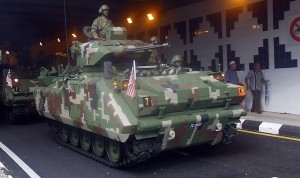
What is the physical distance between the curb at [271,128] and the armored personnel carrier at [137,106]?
2.26 m

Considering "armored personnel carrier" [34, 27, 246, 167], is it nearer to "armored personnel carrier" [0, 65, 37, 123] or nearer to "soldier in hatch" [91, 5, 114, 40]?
"soldier in hatch" [91, 5, 114, 40]

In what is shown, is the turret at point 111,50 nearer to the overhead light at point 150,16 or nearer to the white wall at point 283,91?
the white wall at point 283,91

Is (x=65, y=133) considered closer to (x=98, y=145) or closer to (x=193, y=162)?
(x=98, y=145)

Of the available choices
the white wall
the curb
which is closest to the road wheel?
the curb

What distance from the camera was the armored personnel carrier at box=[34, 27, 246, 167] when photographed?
6.46 metres

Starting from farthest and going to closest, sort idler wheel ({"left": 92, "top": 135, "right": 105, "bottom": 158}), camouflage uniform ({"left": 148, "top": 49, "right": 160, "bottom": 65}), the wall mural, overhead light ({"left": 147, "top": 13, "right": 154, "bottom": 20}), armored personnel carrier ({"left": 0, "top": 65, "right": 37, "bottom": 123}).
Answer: overhead light ({"left": 147, "top": 13, "right": 154, "bottom": 20}) < armored personnel carrier ({"left": 0, "top": 65, "right": 37, "bottom": 123}) < the wall mural < camouflage uniform ({"left": 148, "top": 49, "right": 160, "bottom": 65}) < idler wheel ({"left": 92, "top": 135, "right": 105, "bottom": 158})

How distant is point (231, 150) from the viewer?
26.3ft

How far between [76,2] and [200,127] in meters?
9.41

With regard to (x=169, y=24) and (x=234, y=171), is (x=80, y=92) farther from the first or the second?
(x=169, y=24)

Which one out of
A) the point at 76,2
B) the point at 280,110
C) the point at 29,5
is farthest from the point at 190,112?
the point at 29,5

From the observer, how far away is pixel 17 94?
1235 cm

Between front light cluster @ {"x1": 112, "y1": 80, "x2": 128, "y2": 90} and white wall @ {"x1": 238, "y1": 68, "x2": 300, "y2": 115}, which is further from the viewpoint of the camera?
white wall @ {"x1": 238, "y1": 68, "x2": 300, "y2": 115}

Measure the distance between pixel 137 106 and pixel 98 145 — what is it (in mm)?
1845

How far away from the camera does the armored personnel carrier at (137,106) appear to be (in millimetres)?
6457
